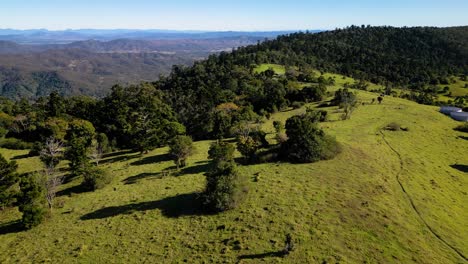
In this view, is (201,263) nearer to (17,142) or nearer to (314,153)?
(314,153)

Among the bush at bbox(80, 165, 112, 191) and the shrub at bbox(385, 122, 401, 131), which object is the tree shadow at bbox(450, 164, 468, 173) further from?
the bush at bbox(80, 165, 112, 191)

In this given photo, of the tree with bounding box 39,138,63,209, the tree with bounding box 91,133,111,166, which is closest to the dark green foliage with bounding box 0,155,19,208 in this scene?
the tree with bounding box 39,138,63,209

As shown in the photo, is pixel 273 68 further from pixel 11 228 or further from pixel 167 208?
pixel 11 228

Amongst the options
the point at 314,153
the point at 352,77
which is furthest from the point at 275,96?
the point at 352,77

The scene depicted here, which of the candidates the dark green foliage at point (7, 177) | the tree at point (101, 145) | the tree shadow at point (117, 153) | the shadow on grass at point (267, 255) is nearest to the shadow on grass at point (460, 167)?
the shadow on grass at point (267, 255)

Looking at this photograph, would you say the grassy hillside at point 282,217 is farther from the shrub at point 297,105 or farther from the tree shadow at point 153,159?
the shrub at point 297,105

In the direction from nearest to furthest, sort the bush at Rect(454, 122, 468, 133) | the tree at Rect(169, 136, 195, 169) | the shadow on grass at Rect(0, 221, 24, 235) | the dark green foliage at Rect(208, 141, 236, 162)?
the shadow on grass at Rect(0, 221, 24, 235) < the dark green foliage at Rect(208, 141, 236, 162) < the tree at Rect(169, 136, 195, 169) < the bush at Rect(454, 122, 468, 133)

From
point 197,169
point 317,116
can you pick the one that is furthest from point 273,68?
point 197,169
